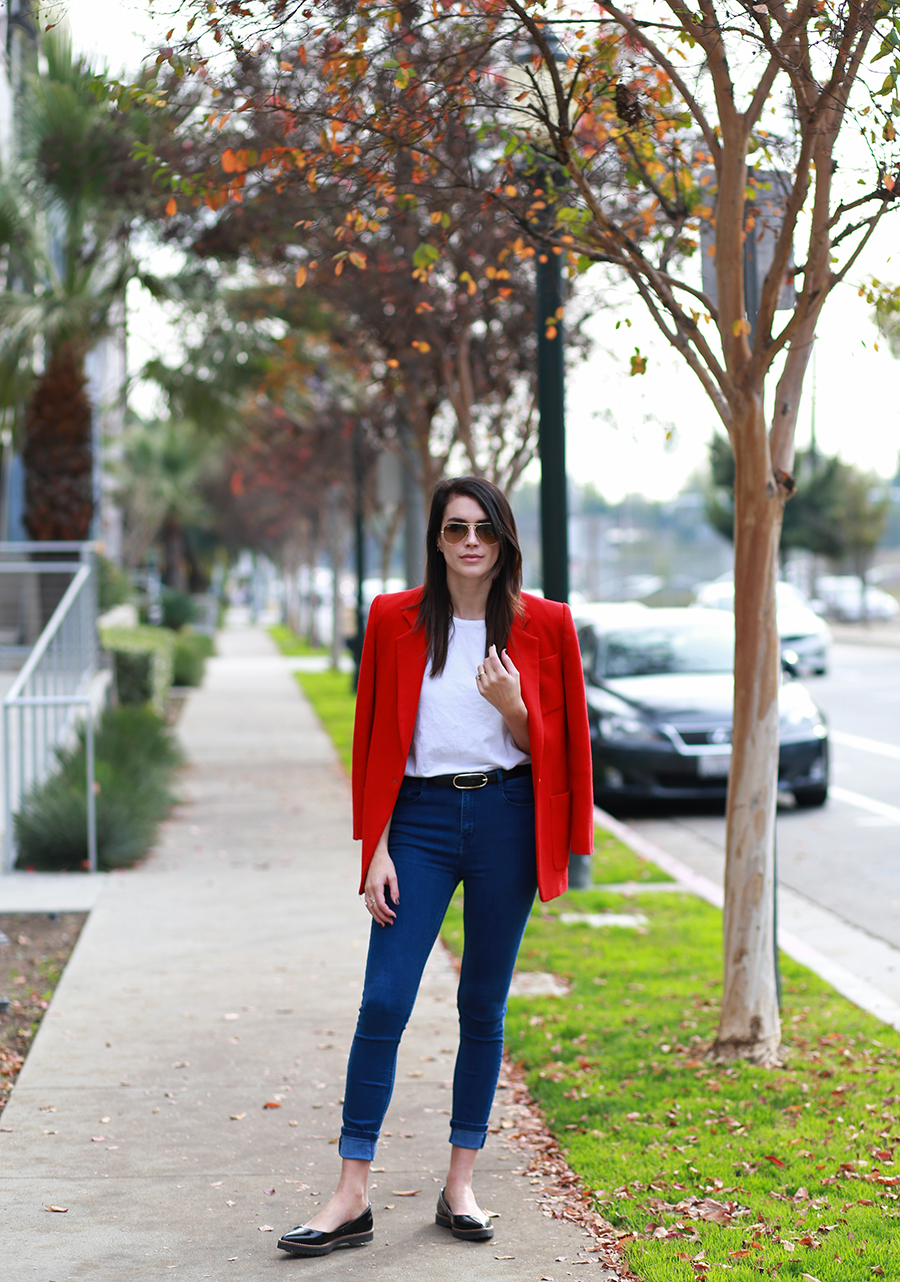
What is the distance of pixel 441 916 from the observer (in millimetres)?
3730

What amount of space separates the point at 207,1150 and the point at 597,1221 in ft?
4.00

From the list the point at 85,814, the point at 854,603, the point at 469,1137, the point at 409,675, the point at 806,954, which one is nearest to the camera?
the point at 409,675

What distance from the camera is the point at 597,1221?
3824 millimetres

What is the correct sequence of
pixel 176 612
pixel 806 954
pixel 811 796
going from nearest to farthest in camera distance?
pixel 806 954, pixel 811 796, pixel 176 612

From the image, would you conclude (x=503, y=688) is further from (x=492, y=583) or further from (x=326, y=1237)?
(x=326, y=1237)

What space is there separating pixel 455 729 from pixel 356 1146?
3.44 ft

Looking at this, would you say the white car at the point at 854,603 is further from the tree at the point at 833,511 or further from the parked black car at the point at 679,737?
the parked black car at the point at 679,737

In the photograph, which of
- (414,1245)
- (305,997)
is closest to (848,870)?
(305,997)

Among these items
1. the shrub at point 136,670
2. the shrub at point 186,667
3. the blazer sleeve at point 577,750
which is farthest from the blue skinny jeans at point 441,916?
the shrub at point 186,667

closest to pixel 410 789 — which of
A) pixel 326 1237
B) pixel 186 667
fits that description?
pixel 326 1237

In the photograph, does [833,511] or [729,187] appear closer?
[729,187]

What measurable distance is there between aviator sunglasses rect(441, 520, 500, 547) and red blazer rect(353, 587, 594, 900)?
17 centimetres

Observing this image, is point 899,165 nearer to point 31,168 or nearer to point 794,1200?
point 794,1200

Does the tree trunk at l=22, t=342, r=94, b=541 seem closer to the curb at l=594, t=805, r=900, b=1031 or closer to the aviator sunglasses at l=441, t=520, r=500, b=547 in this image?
the curb at l=594, t=805, r=900, b=1031
